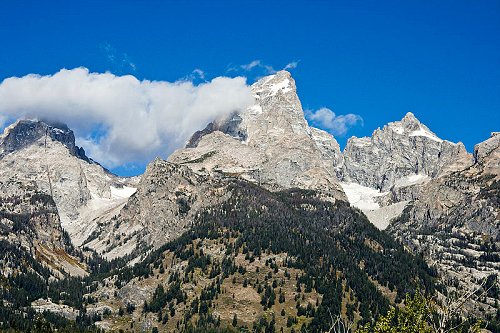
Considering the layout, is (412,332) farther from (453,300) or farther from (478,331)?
(453,300)

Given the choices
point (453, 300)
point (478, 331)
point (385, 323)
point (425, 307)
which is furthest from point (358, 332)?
point (453, 300)

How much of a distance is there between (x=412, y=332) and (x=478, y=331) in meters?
7.80

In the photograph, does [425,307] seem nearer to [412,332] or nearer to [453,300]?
[412,332]

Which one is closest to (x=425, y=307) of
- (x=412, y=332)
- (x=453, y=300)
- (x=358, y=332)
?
(x=412, y=332)

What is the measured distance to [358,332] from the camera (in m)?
72.1

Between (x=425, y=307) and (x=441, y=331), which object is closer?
(x=441, y=331)

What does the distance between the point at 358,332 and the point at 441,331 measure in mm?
20851

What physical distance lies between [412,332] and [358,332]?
6097 mm

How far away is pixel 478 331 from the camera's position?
64.6 m

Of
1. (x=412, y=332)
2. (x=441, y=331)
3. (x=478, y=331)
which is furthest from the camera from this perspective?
(x=412, y=332)

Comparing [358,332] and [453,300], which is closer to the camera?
[453,300]

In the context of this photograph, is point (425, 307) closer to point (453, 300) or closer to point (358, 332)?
point (358, 332)

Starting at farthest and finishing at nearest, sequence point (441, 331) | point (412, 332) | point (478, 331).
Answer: point (412, 332), point (478, 331), point (441, 331)

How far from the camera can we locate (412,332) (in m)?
70.0
